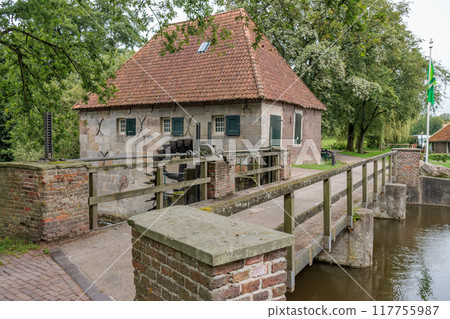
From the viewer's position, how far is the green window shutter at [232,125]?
13.8 meters

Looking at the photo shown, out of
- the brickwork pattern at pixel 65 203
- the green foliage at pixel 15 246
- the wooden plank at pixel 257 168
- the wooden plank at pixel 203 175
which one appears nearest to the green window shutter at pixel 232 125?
the wooden plank at pixel 257 168

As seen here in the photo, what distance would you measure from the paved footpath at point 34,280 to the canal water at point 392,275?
4.05 metres

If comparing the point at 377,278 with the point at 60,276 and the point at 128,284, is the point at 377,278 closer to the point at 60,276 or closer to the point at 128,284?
the point at 128,284

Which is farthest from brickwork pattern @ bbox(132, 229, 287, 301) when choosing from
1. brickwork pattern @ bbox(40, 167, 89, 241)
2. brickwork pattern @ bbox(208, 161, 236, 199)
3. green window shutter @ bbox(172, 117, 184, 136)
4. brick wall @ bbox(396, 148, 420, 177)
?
brick wall @ bbox(396, 148, 420, 177)

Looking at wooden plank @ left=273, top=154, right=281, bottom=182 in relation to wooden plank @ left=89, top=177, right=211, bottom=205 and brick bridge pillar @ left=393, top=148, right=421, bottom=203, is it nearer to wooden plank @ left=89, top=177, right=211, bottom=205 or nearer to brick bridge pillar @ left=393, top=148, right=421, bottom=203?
wooden plank @ left=89, top=177, right=211, bottom=205

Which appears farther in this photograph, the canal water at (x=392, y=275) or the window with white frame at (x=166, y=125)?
the window with white frame at (x=166, y=125)

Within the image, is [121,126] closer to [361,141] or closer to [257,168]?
[257,168]

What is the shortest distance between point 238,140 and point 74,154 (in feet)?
52.7

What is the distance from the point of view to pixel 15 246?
493cm

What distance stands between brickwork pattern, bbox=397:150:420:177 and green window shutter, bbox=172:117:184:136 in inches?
372

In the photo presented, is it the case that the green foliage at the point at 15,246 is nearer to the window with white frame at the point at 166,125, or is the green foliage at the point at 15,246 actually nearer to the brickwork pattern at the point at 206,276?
the brickwork pattern at the point at 206,276

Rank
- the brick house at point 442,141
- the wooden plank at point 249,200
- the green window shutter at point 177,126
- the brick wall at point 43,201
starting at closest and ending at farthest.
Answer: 1. the wooden plank at point 249,200
2. the brick wall at point 43,201
3. the green window shutter at point 177,126
4. the brick house at point 442,141

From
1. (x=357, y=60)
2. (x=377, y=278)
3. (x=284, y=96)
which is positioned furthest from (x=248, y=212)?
(x=357, y=60)

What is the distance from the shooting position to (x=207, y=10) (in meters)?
8.12
